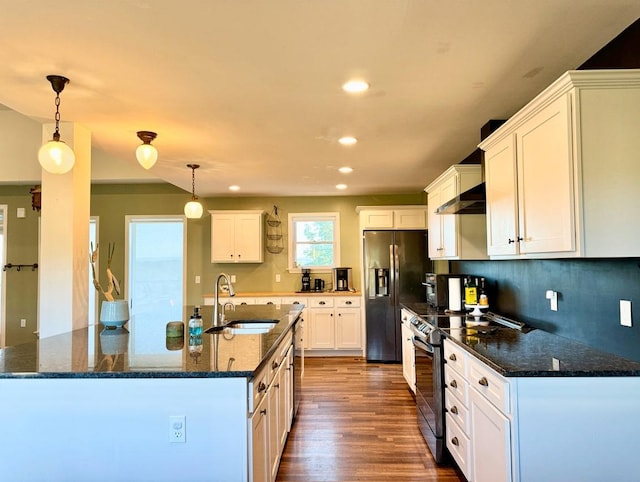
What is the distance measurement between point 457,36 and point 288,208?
4815 mm

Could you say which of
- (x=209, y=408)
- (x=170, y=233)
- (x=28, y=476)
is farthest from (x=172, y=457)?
(x=170, y=233)

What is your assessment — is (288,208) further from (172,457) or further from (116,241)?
(172,457)

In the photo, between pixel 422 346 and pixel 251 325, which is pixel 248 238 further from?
pixel 422 346

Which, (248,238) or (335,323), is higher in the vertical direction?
(248,238)

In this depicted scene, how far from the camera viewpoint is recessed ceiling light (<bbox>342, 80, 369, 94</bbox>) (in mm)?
2400

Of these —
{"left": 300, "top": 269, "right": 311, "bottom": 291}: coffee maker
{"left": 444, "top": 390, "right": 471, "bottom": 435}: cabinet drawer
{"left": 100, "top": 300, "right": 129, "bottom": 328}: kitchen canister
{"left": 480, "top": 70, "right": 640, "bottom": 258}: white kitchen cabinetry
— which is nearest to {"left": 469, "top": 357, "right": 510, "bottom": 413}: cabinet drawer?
{"left": 444, "top": 390, "right": 471, "bottom": 435}: cabinet drawer

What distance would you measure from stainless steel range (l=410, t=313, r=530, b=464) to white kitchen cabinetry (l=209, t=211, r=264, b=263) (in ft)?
11.1

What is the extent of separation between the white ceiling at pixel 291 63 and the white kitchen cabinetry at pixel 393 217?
2.19 meters

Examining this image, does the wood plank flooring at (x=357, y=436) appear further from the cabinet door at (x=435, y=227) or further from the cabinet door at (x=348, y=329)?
the cabinet door at (x=435, y=227)

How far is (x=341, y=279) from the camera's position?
20.6 feet

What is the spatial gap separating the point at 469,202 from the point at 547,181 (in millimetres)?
1035

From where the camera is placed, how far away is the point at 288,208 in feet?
21.6

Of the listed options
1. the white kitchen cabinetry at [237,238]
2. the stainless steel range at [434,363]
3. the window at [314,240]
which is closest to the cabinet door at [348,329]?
the window at [314,240]

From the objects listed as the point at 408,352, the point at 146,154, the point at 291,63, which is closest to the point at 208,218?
the point at 146,154
